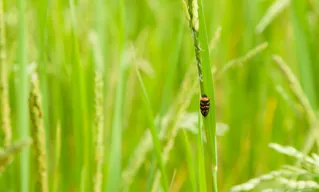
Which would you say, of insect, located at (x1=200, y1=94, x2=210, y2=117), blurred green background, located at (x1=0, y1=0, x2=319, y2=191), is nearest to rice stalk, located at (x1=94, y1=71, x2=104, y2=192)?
blurred green background, located at (x1=0, y1=0, x2=319, y2=191)

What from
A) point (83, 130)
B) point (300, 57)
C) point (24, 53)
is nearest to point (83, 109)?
point (83, 130)

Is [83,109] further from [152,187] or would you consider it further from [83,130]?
[152,187]

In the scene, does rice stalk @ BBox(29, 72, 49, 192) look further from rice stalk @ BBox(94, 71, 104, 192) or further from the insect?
the insect

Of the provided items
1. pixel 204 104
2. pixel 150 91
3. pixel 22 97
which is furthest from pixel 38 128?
pixel 150 91

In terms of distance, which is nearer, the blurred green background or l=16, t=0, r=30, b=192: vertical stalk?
l=16, t=0, r=30, b=192: vertical stalk

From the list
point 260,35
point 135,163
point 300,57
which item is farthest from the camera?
point 260,35

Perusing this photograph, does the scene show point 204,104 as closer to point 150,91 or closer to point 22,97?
point 22,97

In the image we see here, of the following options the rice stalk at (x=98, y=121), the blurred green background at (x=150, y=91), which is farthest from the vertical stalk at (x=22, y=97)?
the rice stalk at (x=98, y=121)
